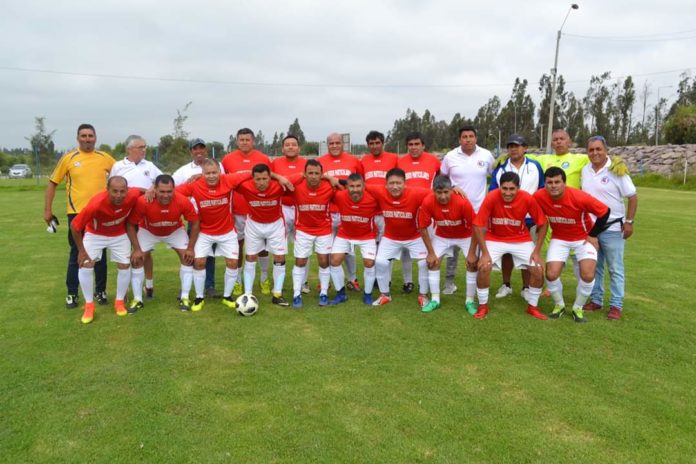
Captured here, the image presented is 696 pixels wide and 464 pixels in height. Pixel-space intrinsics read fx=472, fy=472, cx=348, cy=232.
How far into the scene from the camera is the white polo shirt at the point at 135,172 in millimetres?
6086

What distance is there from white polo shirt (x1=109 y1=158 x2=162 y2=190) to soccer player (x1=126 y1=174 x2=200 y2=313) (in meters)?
0.48

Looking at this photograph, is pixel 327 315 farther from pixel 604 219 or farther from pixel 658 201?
pixel 658 201

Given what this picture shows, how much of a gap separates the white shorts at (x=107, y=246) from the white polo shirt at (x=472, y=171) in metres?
4.38

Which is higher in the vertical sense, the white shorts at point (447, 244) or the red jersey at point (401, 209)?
the red jersey at point (401, 209)

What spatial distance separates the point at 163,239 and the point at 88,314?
1.24 m

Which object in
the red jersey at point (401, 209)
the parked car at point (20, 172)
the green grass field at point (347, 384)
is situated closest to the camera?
the green grass field at point (347, 384)

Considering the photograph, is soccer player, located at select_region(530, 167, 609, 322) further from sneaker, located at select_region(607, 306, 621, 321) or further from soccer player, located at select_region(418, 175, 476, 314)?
soccer player, located at select_region(418, 175, 476, 314)

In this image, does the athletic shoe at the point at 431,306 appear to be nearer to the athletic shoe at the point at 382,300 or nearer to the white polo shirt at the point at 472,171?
the athletic shoe at the point at 382,300

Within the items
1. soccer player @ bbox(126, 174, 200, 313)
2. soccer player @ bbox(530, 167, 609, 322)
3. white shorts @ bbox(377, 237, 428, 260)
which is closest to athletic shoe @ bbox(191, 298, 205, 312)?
soccer player @ bbox(126, 174, 200, 313)

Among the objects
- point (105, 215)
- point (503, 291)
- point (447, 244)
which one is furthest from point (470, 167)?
point (105, 215)

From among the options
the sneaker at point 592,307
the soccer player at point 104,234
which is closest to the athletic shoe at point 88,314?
the soccer player at point 104,234

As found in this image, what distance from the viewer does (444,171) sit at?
671cm

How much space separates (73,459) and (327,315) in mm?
3166

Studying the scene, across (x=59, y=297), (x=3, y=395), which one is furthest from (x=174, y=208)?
(x=3, y=395)
